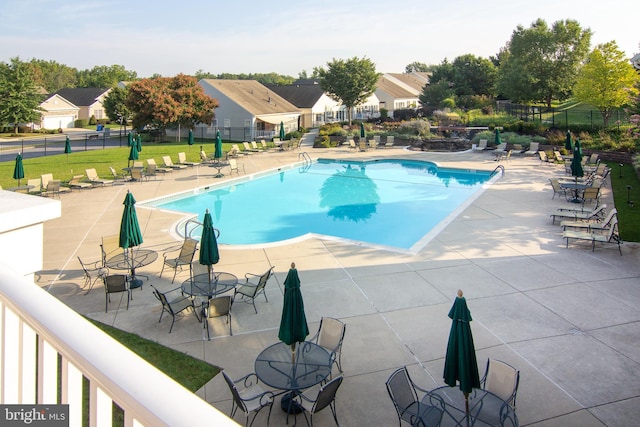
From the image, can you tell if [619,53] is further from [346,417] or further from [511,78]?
[346,417]

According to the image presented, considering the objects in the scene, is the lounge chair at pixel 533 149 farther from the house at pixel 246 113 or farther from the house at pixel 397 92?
the house at pixel 397 92

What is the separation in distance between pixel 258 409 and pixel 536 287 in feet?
24.8

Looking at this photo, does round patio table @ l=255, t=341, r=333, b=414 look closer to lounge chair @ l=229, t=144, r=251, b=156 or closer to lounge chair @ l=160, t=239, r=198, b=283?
lounge chair @ l=160, t=239, r=198, b=283

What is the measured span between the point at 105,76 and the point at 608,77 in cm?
10358

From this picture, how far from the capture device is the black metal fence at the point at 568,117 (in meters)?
36.8

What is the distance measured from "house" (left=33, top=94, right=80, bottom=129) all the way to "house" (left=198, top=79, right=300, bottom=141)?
31650 millimetres

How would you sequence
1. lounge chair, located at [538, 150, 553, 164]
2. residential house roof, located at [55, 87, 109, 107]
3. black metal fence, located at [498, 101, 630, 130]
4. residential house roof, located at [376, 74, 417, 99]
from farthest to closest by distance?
residential house roof, located at [55, 87, 109, 107], residential house roof, located at [376, 74, 417, 99], black metal fence, located at [498, 101, 630, 130], lounge chair, located at [538, 150, 553, 164]

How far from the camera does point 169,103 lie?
44438 millimetres

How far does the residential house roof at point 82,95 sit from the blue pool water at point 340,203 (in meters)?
62.2

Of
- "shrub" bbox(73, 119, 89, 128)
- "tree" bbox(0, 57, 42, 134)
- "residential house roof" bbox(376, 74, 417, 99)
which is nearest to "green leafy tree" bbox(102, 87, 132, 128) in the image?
"tree" bbox(0, 57, 42, 134)

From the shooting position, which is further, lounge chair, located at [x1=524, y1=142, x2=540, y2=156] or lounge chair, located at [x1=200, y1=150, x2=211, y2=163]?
lounge chair, located at [x1=524, y1=142, x2=540, y2=156]

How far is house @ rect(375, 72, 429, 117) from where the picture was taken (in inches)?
2672

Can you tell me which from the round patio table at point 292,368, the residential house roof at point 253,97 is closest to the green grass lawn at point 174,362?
the round patio table at point 292,368

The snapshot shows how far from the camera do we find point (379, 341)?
888 centimetres
